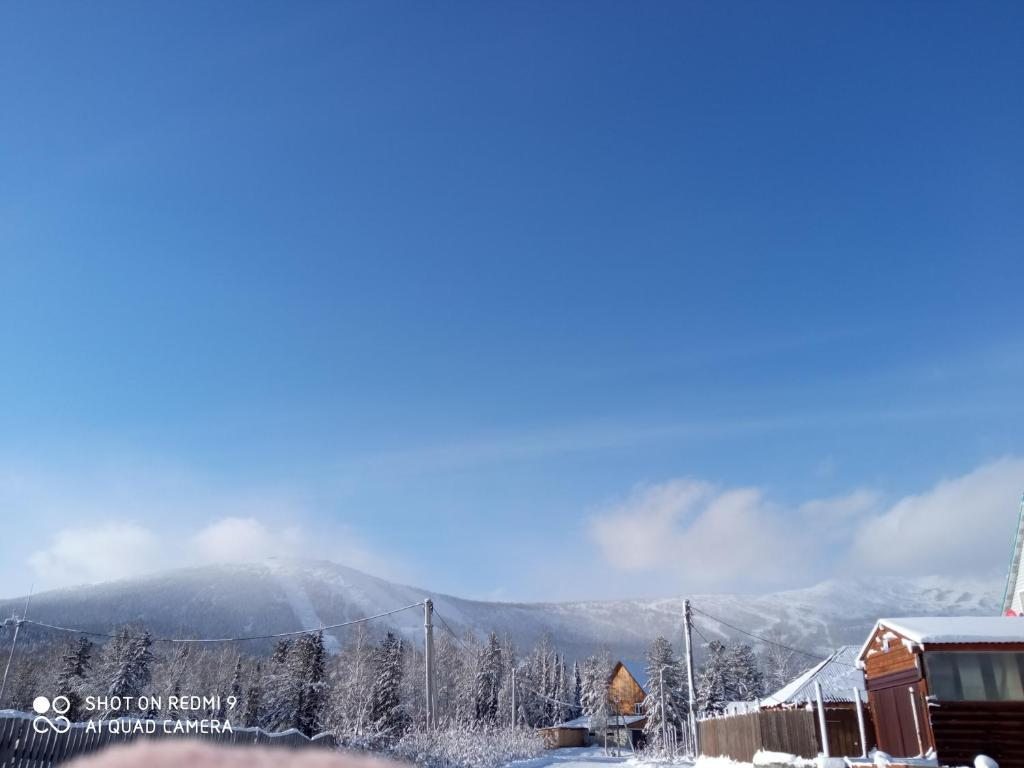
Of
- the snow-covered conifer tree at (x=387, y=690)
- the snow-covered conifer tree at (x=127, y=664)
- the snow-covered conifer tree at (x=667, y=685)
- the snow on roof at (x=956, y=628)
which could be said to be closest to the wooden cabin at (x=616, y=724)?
the snow-covered conifer tree at (x=667, y=685)

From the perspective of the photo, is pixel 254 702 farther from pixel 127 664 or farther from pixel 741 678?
pixel 741 678

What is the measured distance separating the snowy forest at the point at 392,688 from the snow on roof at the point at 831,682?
45.5 feet

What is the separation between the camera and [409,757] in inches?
939

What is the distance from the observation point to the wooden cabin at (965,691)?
16.7m

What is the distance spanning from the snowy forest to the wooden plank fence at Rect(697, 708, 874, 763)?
10325 millimetres

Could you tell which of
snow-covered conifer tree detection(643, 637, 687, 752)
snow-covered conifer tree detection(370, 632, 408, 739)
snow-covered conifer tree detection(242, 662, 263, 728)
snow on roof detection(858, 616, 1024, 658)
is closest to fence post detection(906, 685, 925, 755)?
snow on roof detection(858, 616, 1024, 658)

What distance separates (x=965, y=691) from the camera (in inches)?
674

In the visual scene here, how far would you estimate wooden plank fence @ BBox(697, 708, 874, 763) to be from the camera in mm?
23469

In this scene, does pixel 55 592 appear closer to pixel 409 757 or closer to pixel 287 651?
pixel 287 651

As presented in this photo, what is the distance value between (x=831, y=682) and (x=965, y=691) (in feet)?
55.3

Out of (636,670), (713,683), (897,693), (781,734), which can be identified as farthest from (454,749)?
(636,670)

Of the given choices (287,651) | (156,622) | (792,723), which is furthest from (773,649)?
(156,622)

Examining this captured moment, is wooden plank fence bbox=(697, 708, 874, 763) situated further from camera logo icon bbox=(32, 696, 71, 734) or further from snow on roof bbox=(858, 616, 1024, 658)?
camera logo icon bbox=(32, 696, 71, 734)

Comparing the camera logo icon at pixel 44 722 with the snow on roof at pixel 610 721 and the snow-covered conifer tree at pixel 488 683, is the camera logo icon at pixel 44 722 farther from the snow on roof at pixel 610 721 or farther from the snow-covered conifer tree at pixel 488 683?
the snow on roof at pixel 610 721
